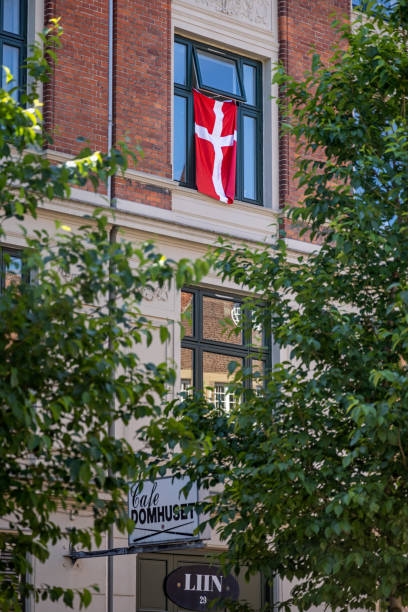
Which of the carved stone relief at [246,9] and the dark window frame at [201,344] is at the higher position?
the carved stone relief at [246,9]

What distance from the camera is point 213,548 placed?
19.3 m

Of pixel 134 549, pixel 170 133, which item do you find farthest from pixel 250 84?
pixel 134 549

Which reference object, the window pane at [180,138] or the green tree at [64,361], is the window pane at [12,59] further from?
the green tree at [64,361]

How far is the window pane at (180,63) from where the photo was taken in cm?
2088

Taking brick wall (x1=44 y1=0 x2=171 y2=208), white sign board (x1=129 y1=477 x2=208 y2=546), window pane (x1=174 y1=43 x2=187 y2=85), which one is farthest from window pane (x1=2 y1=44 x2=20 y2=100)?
white sign board (x1=129 y1=477 x2=208 y2=546)

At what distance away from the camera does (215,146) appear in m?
20.9

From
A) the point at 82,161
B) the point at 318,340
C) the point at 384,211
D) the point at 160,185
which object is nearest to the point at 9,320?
the point at 82,161

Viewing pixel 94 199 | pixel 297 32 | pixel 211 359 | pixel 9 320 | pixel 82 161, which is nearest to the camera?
pixel 9 320

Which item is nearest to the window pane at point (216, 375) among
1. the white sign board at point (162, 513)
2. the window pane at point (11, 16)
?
the white sign board at point (162, 513)

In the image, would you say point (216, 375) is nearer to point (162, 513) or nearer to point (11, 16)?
point (162, 513)

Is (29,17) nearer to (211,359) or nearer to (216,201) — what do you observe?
(216,201)

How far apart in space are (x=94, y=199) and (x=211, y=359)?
361 cm

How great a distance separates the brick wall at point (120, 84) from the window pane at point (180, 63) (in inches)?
18.8

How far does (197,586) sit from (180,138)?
7.82 metres
